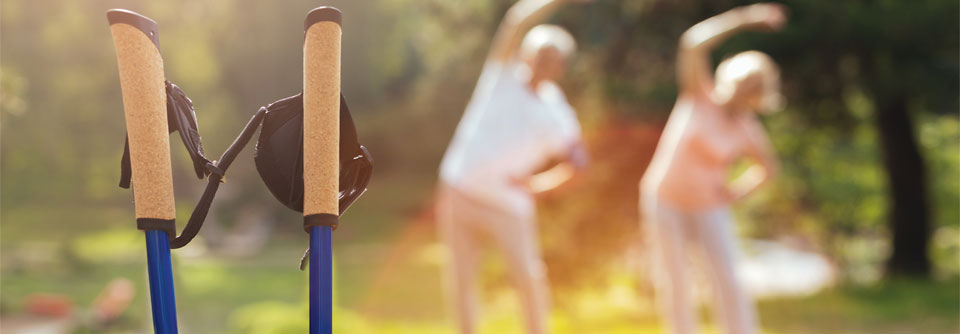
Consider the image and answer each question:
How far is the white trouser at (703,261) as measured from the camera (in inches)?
176

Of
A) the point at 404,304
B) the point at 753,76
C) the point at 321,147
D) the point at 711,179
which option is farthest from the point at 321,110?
the point at 404,304

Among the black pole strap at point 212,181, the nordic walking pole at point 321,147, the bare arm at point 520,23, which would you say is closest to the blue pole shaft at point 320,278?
the nordic walking pole at point 321,147

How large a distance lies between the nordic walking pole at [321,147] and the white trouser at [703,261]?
11.2 ft

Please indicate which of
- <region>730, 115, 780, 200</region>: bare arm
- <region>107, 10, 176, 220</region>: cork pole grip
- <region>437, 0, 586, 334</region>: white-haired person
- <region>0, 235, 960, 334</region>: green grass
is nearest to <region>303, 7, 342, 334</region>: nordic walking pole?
<region>107, 10, 176, 220</region>: cork pole grip

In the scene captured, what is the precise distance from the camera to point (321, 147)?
1.41 meters

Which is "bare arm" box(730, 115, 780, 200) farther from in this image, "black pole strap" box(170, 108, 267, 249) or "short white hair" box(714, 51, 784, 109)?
"black pole strap" box(170, 108, 267, 249)

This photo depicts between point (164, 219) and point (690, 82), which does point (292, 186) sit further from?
point (690, 82)

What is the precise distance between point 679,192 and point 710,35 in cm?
87

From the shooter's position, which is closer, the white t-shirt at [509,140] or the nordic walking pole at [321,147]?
the nordic walking pole at [321,147]

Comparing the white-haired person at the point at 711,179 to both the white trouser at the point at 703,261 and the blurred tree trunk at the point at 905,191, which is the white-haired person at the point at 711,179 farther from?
the blurred tree trunk at the point at 905,191

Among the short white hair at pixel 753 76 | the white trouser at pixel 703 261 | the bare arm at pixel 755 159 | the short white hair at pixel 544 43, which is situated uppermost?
the short white hair at pixel 544 43

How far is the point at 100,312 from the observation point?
8867 millimetres

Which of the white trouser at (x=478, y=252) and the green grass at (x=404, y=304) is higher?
Result: the green grass at (x=404, y=304)

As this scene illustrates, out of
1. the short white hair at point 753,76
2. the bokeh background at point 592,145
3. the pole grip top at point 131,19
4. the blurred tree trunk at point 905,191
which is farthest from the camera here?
the blurred tree trunk at point 905,191
